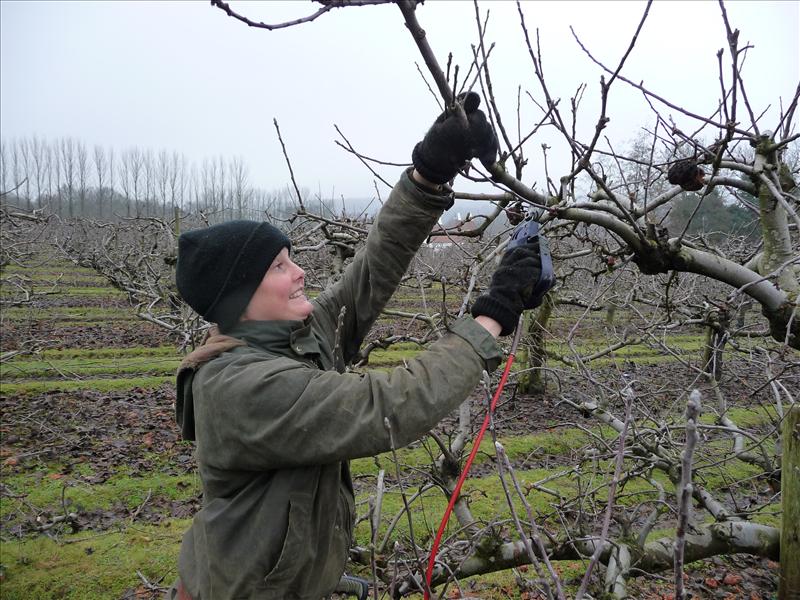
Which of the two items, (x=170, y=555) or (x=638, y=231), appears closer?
(x=638, y=231)

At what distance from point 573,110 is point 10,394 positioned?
10.4 metres

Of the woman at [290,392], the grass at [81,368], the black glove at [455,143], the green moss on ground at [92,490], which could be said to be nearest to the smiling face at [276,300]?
the woman at [290,392]

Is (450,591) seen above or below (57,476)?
above

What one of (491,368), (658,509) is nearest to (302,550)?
(491,368)

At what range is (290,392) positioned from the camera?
144cm

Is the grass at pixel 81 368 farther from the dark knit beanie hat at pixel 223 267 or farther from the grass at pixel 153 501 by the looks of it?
the dark knit beanie hat at pixel 223 267

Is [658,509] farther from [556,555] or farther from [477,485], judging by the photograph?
[477,485]

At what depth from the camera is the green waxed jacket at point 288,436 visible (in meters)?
1.41

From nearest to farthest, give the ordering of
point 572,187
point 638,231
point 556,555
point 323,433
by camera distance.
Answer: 1. point 323,433
2. point 638,231
3. point 572,187
4. point 556,555

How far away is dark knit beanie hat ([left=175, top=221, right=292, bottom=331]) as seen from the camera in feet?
5.66

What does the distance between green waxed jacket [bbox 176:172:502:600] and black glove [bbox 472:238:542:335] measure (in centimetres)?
8

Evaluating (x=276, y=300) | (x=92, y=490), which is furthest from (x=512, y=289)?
(x=92, y=490)

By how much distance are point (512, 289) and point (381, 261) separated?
634 millimetres

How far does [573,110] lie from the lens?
7.11 feet
